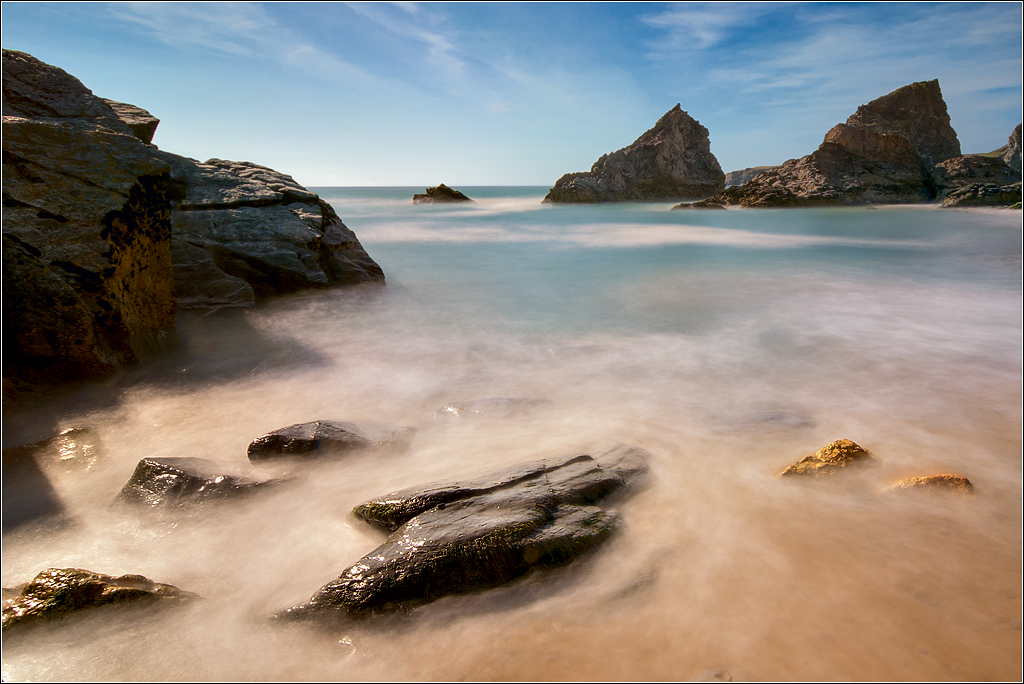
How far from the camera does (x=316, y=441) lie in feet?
10.8

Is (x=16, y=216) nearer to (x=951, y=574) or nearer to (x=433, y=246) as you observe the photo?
(x=951, y=574)

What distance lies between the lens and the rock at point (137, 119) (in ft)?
24.2

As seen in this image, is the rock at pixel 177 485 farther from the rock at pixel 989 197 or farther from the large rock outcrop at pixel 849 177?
the rock at pixel 989 197

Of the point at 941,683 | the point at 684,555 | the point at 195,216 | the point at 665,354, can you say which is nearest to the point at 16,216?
the point at 195,216

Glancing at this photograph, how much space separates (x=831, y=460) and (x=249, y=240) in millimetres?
7537

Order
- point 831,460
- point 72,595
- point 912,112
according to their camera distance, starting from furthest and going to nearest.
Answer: point 912,112 → point 831,460 → point 72,595

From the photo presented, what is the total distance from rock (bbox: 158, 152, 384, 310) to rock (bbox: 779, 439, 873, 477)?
21.5 feet

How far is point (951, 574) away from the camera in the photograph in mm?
2229

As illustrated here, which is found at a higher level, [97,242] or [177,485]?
[97,242]

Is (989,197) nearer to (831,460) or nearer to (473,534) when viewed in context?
(831,460)

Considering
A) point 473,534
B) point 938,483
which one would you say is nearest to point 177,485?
point 473,534

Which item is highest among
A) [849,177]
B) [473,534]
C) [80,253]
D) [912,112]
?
[912,112]

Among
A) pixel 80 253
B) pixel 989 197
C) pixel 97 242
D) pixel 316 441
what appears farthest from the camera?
pixel 989 197

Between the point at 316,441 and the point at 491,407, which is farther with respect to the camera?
the point at 491,407
